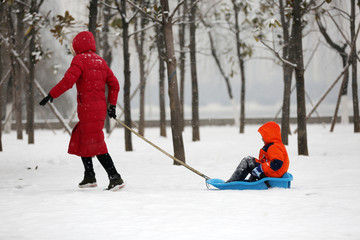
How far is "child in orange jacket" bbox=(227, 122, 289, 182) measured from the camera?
214 inches

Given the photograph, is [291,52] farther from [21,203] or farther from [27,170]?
[21,203]

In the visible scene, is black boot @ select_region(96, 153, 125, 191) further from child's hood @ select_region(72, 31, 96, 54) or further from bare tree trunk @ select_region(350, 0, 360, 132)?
bare tree trunk @ select_region(350, 0, 360, 132)

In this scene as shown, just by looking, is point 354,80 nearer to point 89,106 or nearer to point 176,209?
point 89,106

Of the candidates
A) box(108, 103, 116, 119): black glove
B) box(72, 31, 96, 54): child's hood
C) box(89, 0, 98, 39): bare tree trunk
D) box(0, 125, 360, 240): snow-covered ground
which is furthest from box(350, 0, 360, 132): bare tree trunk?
box(72, 31, 96, 54): child's hood

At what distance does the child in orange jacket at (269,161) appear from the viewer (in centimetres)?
543

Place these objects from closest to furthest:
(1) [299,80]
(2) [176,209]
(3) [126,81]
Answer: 1. (2) [176,209]
2. (1) [299,80]
3. (3) [126,81]

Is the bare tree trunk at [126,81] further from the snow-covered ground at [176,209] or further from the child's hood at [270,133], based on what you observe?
the child's hood at [270,133]

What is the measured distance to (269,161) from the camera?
217 inches

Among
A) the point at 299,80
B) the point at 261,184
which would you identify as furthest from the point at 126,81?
the point at 261,184

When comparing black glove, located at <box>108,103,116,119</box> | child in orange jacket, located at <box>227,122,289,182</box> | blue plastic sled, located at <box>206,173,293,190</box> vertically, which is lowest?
blue plastic sled, located at <box>206,173,293,190</box>

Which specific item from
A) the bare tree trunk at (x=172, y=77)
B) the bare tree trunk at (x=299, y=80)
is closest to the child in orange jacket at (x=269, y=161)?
the bare tree trunk at (x=172, y=77)

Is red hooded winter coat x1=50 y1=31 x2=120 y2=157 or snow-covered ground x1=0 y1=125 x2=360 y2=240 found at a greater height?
red hooded winter coat x1=50 y1=31 x2=120 y2=157

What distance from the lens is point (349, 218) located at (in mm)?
4090

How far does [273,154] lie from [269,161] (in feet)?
0.42
